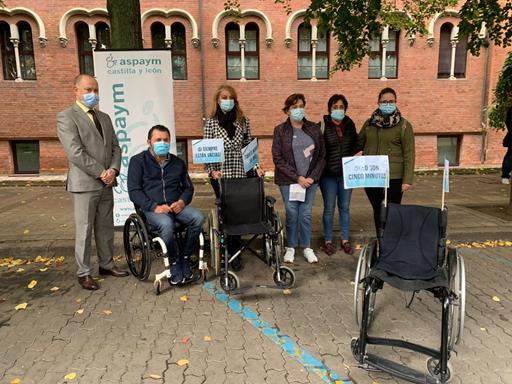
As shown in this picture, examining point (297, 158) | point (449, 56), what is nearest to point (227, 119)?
point (297, 158)

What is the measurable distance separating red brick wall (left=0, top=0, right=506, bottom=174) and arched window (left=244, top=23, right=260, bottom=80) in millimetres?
292

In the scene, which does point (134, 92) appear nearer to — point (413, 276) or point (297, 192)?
point (297, 192)

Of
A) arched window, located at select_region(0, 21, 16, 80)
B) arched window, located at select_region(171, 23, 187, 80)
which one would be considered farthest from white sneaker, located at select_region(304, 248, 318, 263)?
arched window, located at select_region(0, 21, 16, 80)

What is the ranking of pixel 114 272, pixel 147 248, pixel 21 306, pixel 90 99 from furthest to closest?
1. pixel 114 272
2. pixel 90 99
3. pixel 147 248
4. pixel 21 306

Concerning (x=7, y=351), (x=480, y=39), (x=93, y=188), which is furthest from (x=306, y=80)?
(x=7, y=351)

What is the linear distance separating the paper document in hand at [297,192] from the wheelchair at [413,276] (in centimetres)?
138

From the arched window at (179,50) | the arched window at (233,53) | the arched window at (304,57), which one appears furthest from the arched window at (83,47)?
the arched window at (304,57)

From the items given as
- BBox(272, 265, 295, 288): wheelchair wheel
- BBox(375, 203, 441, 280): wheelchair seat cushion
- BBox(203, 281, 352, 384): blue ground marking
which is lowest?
BBox(203, 281, 352, 384): blue ground marking

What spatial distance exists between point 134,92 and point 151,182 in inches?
71.7

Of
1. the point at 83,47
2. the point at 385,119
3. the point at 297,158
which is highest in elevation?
the point at 83,47

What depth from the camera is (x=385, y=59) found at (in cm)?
1370

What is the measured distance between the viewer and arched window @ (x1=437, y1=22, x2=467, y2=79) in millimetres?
13875

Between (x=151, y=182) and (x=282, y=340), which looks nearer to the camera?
(x=282, y=340)

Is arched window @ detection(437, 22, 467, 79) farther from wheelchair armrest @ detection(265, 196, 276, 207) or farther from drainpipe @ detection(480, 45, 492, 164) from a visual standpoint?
wheelchair armrest @ detection(265, 196, 276, 207)
